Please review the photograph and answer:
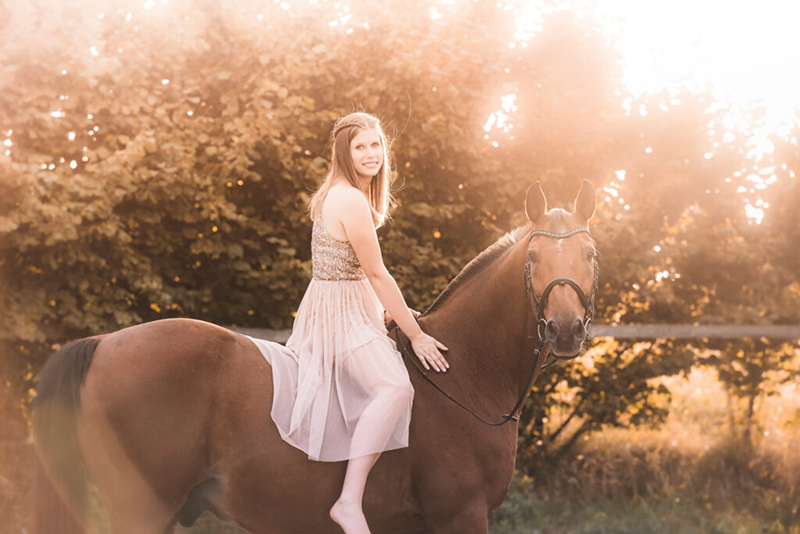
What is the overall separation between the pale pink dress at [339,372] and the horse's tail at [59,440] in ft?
2.58

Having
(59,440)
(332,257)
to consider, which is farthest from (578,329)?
(59,440)

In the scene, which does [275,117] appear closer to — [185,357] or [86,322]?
[86,322]

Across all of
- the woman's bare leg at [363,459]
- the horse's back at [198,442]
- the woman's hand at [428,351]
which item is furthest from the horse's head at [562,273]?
the horse's back at [198,442]

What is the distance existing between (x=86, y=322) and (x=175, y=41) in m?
2.47

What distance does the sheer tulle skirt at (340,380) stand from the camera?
306 centimetres

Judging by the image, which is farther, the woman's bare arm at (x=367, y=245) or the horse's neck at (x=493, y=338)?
the horse's neck at (x=493, y=338)

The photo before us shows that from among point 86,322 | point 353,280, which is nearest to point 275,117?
point 86,322

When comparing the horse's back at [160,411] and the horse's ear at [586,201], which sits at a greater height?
the horse's ear at [586,201]

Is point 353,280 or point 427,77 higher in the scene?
point 427,77

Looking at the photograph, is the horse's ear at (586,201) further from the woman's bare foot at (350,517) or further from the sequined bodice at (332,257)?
the woman's bare foot at (350,517)

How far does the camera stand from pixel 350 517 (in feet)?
9.81

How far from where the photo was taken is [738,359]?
762 centimetres

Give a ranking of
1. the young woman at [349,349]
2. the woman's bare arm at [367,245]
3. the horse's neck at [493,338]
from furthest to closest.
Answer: the horse's neck at [493,338]
the woman's bare arm at [367,245]
the young woman at [349,349]

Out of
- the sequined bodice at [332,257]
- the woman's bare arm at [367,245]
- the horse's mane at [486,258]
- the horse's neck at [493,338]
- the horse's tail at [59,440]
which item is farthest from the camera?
the horse's mane at [486,258]
